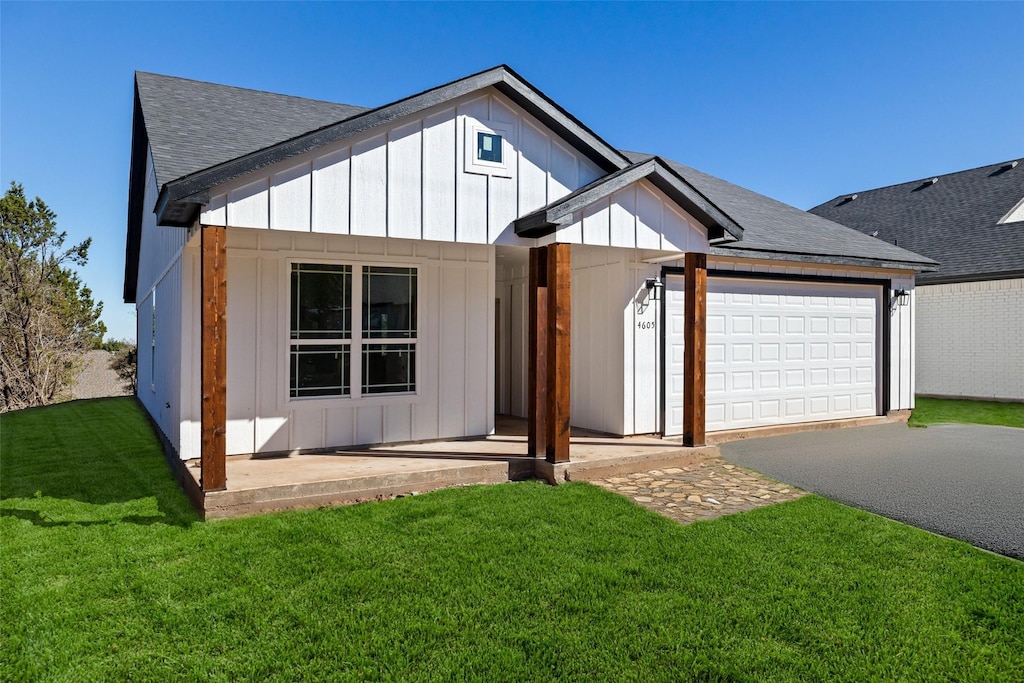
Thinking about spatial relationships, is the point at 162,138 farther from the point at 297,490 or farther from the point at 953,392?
the point at 953,392

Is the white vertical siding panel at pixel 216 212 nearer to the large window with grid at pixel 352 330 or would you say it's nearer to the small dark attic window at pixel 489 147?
the large window with grid at pixel 352 330

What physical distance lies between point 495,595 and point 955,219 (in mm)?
20223

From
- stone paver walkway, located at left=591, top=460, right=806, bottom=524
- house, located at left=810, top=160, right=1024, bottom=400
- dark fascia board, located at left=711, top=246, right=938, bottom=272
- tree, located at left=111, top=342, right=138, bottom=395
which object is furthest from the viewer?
tree, located at left=111, top=342, right=138, bottom=395

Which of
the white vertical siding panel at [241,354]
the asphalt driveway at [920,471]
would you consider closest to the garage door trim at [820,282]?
the asphalt driveway at [920,471]

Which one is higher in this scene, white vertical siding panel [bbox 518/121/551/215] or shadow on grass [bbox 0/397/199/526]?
white vertical siding panel [bbox 518/121/551/215]

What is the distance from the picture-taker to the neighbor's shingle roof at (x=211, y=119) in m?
6.71

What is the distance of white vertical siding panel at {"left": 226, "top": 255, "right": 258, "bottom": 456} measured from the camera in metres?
7.14

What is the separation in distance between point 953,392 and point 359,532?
54.0ft

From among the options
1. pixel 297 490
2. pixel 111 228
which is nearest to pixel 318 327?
pixel 297 490

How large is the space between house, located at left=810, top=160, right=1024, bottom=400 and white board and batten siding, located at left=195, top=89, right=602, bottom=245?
12.3 meters

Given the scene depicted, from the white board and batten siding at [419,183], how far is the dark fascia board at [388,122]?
127 millimetres

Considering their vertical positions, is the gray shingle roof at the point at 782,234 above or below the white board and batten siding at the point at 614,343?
Result: above

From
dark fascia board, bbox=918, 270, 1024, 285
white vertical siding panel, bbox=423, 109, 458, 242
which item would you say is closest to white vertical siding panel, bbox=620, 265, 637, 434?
white vertical siding panel, bbox=423, 109, 458, 242

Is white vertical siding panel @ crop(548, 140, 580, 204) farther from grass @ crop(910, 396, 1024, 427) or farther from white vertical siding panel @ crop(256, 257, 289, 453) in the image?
grass @ crop(910, 396, 1024, 427)
